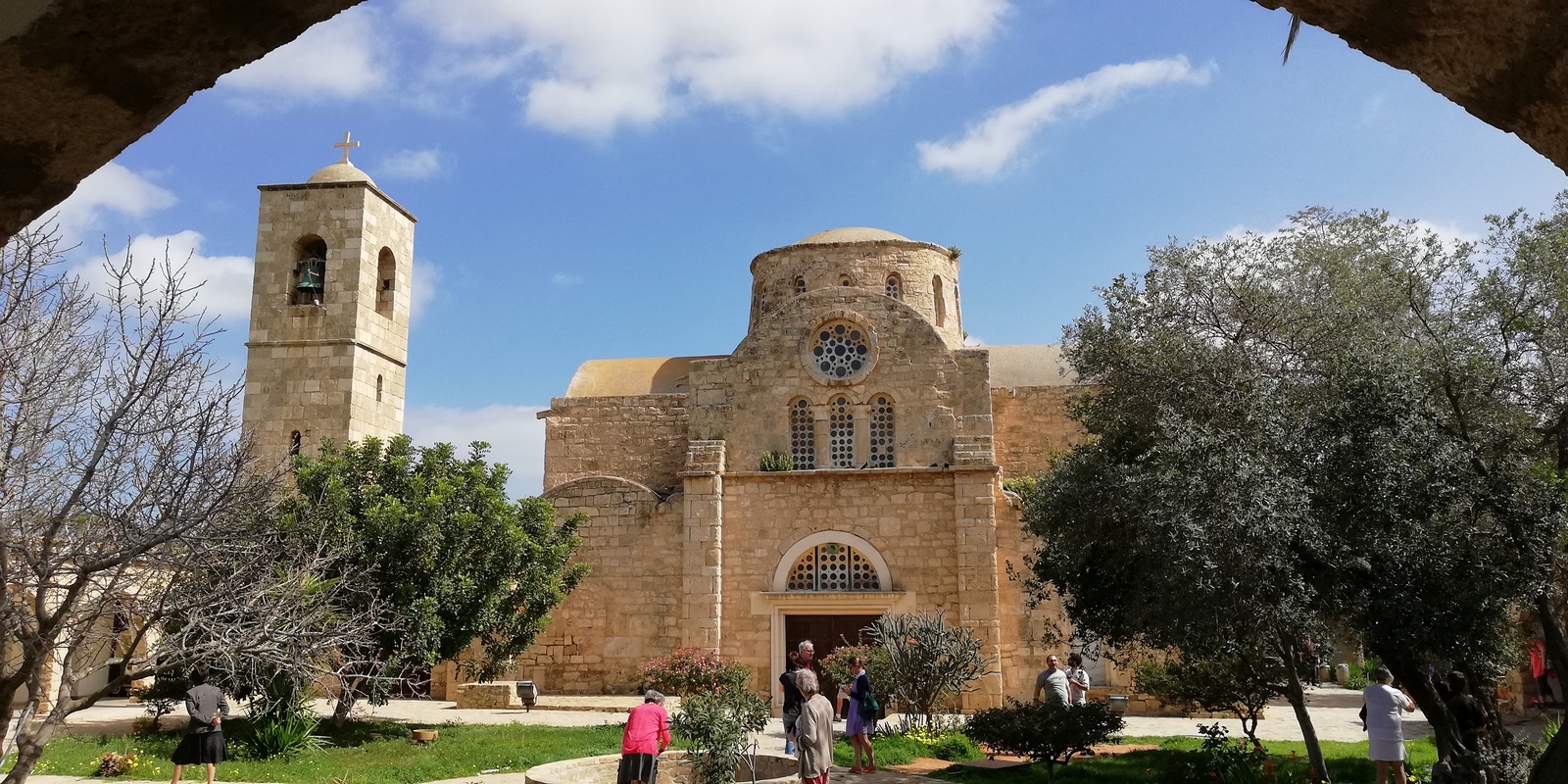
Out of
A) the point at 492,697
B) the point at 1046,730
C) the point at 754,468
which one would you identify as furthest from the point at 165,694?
the point at 1046,730

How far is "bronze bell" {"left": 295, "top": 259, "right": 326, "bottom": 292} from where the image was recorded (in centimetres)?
1869

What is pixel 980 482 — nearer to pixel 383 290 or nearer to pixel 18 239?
pixel 383 290

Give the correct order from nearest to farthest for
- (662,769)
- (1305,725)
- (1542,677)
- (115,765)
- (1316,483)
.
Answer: (1316,483), (1305,725), (662,769), (115,765), (1542,677)

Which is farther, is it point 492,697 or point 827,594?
point 492,697

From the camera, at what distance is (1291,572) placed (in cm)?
802

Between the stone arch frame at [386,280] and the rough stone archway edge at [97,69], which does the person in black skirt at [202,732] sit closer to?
Result: the rough stone archway edge at [97,69]

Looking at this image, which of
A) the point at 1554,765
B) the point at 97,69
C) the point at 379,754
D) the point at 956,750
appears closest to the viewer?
the point at 97,69

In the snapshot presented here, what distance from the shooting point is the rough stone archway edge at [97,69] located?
1976 millimetres

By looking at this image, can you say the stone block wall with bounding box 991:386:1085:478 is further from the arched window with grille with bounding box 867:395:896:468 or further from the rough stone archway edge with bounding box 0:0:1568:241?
the rough stone archway edge with bounding box 0:0:1568:241

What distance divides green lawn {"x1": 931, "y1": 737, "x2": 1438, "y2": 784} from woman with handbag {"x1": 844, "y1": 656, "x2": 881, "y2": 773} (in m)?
0.77

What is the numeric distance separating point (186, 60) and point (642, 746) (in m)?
7.27

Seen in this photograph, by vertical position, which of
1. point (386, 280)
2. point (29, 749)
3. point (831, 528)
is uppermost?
point (386, 280)

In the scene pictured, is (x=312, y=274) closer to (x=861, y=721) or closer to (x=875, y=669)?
(x=875, y=669)

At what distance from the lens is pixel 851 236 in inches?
955
